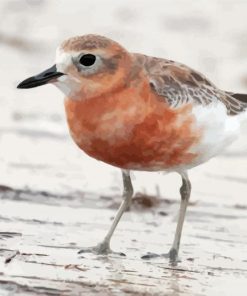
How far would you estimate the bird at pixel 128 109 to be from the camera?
4.67m

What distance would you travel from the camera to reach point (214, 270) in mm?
4793

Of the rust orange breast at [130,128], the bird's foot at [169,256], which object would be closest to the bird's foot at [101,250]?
the bird's foot at [169,256]

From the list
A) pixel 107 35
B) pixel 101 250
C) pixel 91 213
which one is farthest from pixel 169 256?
pixel 107 35

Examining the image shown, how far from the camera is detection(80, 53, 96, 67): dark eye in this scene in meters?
4.65

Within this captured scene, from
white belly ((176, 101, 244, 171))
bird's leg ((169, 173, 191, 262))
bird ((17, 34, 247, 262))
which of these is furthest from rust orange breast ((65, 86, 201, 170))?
bird's leg ((169, 173, 191, 262))

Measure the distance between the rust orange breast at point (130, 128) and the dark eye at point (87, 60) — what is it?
142 mm

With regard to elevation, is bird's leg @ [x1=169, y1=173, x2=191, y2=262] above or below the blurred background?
below

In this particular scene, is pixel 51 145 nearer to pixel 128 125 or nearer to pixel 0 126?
pixel 0 126

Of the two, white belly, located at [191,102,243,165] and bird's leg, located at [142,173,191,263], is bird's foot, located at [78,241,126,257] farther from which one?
white belly, located at [191,102,243,165]

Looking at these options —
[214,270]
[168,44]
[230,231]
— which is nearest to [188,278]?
[214,270]

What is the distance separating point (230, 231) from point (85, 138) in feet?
3.69

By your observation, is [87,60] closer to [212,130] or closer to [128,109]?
[128,109]

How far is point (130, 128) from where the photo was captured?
473 cm

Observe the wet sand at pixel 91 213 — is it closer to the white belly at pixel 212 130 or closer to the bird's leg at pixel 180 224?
the bird's leg at pixel 180 224
